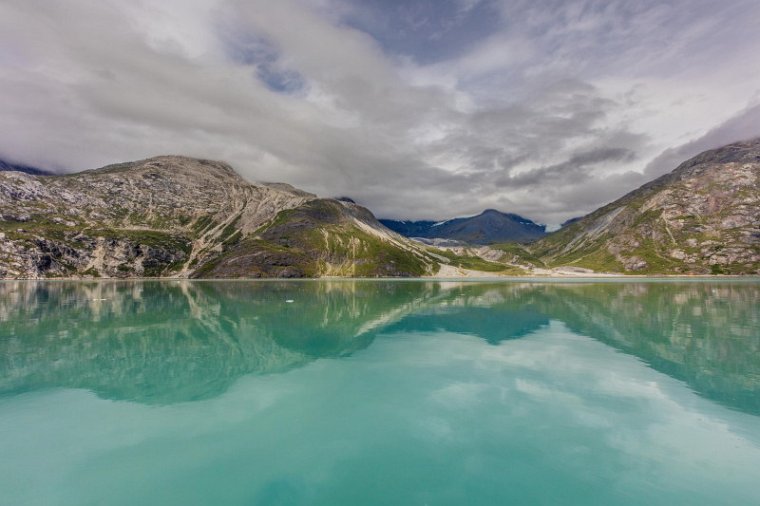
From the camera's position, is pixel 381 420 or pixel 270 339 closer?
pixel 381 420

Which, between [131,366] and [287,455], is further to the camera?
[131,366]

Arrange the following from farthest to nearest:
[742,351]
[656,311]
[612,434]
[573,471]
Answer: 1. [656,311]
2. [742,351]
3. [612,434]
4. [573,471]

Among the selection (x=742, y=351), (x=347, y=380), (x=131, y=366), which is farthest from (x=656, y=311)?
(x=131, y=366)

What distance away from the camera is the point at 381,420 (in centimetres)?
2852

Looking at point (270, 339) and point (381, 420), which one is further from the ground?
point (381, 420)

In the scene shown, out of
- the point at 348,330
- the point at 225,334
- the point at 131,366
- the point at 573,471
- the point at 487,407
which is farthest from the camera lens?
the point at 348,330

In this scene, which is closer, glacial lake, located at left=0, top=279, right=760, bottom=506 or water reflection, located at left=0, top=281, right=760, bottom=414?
glacial lake, located at left=0, top=279, right=760, bottom=506

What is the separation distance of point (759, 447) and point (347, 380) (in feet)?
100

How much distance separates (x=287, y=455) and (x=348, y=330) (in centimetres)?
4523

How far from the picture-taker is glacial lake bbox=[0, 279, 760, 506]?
19609 millimetres

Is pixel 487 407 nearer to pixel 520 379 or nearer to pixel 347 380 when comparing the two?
pixel 520 379

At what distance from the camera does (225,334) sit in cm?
6272

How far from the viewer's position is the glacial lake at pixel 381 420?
19609mm

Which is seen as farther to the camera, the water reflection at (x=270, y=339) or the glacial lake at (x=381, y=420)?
the water reflection at (x=270, y=339)
